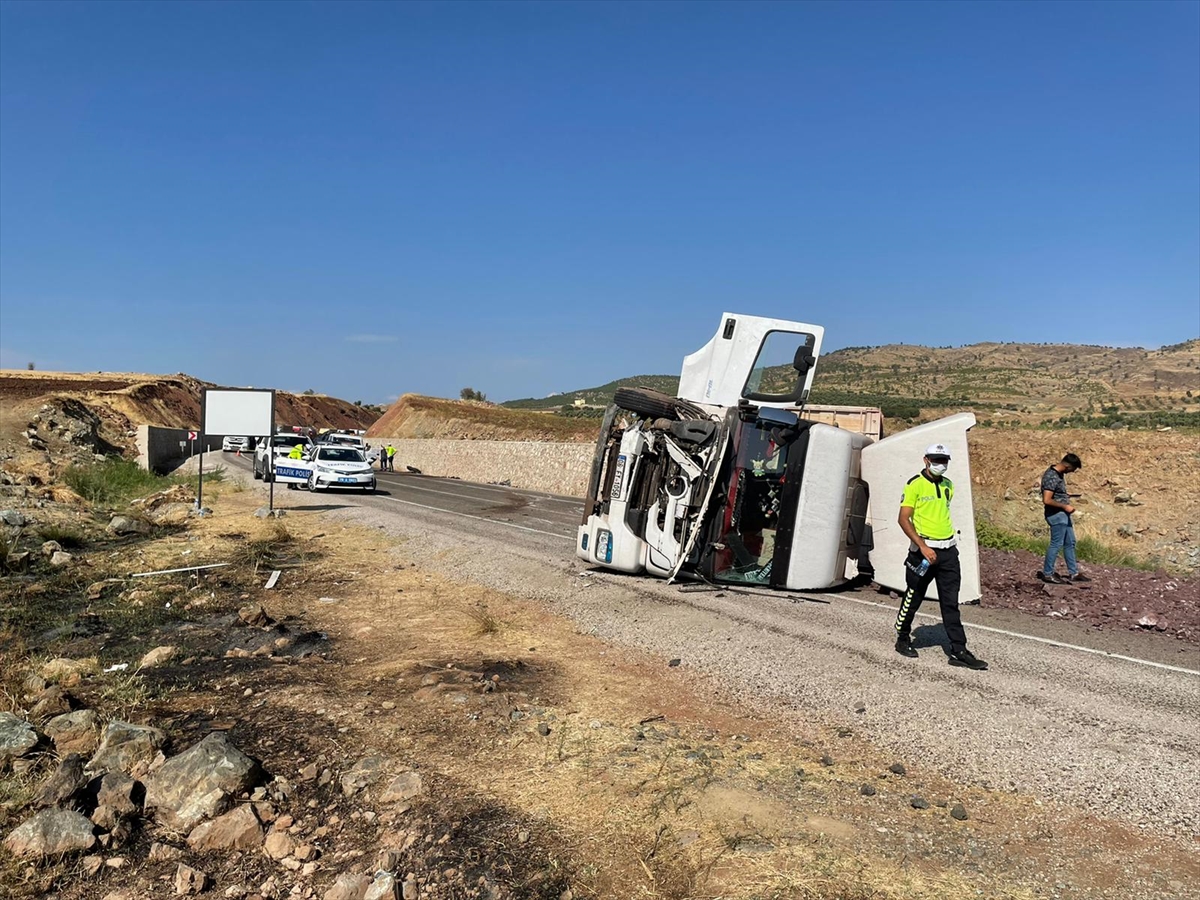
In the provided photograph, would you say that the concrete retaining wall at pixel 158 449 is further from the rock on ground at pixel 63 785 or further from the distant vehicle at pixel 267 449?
the rock on ground at pixel 63 785

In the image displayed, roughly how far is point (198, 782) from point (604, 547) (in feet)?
21.9

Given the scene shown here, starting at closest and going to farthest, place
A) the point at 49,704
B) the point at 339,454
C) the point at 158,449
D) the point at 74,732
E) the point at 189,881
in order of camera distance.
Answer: the point at 189,881, the point at 74,732, the point at 49,704, the point at 339,454, the point at 158,449

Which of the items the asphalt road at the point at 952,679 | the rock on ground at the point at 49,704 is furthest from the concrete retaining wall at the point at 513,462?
the rock on ground at the point at 49,704

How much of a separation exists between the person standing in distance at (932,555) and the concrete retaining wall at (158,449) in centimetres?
3705

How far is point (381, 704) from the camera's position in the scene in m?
5.84

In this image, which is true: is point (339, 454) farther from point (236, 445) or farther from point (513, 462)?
point (236, 445)

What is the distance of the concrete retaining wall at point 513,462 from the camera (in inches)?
1300

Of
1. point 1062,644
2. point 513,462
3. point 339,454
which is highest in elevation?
point 339,454

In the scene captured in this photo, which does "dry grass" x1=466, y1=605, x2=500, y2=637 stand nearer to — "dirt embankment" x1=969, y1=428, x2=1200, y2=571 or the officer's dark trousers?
the officer's dark trousers

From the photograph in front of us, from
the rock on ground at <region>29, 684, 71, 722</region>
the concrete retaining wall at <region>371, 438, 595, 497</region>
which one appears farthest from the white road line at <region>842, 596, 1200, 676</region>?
the concrete retaining wall at <region>371, 438, 595, 497</region>

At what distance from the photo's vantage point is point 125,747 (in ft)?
15.8

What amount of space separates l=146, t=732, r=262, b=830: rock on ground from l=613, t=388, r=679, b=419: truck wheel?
6.63 m

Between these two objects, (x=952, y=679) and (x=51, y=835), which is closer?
(x=51, y=835)

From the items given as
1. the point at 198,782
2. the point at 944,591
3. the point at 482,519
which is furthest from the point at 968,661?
the point at 482,519
